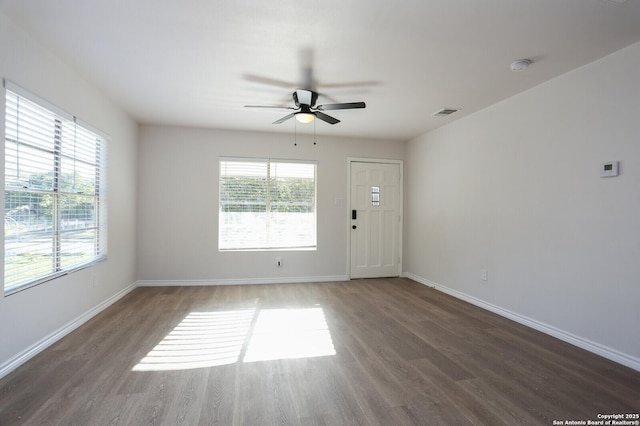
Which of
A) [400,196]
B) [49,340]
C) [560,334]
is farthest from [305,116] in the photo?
[560,334]

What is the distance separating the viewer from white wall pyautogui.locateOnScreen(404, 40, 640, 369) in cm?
245

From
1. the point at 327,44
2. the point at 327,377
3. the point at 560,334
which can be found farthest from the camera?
the point at 560,334

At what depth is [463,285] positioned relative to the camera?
4.20m

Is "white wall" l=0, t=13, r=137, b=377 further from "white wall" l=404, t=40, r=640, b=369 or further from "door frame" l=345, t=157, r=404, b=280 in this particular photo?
"white wall" l=404, t=40, r=640, b=369

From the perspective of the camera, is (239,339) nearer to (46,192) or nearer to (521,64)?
(46,192)

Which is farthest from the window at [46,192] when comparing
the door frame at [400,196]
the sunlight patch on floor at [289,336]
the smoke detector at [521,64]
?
the smoke detector at [521,64]

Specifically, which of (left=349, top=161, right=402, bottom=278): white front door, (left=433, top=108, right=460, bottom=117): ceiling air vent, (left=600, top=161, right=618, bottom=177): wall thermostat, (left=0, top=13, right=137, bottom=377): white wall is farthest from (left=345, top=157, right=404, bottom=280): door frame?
(left=0, top=13, right=137, bottom=377): white wall

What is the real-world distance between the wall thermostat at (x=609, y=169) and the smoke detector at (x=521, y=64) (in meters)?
1.09

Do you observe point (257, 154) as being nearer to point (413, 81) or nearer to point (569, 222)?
point (413, 81)

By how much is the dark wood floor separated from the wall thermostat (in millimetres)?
1557

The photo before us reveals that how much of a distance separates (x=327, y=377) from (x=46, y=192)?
2.88 meters

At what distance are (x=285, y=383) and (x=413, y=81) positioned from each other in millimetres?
3024

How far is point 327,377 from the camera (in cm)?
221

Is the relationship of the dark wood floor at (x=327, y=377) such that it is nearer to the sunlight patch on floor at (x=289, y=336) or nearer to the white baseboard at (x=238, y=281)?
the sunlight patch on floor at (x=289, y=336)
